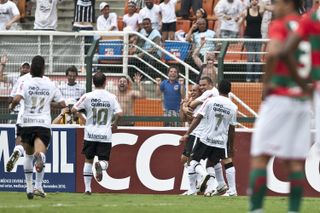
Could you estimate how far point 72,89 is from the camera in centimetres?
2181

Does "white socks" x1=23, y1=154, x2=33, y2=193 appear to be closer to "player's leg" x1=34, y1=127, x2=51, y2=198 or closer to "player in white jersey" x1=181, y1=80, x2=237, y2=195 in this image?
"player's leg" x1=34, y1=127, x2=51, y2=198

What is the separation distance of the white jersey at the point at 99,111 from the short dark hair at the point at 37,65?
77.7 inches

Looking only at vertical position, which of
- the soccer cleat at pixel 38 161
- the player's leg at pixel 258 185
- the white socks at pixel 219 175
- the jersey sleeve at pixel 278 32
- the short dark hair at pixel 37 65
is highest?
the jersey sleeve at pixel 278 32

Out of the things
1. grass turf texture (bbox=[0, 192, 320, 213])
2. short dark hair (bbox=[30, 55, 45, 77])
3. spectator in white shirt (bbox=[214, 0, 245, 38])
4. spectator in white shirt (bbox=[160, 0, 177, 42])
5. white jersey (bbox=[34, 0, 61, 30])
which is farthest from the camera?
white jersey (bbox=[34, 0, 61, 30])

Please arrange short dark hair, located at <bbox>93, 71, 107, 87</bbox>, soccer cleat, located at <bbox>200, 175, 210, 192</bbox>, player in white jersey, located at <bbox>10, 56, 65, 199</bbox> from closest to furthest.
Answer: player in white jersey, located at <bbox>10, 56, 65, 199</bbox>
short dark hair, located at <bbox>93, 71, 107, 87</bbox>
soccer cleat, located at <bbox>200, 175, 210, 192</bbox>

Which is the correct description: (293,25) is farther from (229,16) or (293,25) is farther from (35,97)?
(229,16)

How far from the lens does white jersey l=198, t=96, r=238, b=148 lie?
18.6 m

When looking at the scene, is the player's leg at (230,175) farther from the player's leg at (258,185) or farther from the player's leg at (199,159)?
the player's leg at (258,185)

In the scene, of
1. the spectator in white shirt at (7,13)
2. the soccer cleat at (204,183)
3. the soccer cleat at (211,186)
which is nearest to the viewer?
the soccer cleat at (204,183)

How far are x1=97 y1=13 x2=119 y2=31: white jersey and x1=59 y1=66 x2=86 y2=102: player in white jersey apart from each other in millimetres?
3971

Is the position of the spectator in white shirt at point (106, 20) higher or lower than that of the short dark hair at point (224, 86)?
higher

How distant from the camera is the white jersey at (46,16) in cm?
2620

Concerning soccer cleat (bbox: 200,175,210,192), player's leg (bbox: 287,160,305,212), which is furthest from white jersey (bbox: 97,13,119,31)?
player's leg (bbox: 287,160,305,212)

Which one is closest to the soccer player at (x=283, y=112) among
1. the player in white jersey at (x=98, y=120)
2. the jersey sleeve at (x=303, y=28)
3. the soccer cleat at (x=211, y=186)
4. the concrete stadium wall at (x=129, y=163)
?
the jersey sleeve at (x=303, y=28)
